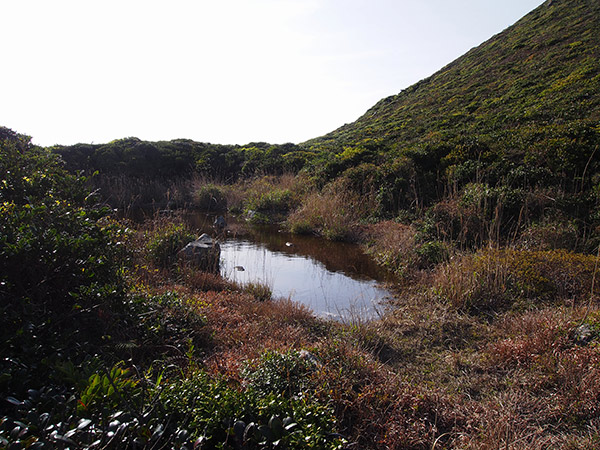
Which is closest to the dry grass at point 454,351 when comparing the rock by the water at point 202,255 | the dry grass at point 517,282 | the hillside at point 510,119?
the dry grass at point 517,282

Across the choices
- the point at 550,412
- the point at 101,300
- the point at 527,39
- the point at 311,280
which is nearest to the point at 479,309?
the point at 550,412

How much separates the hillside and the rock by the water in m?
6.00

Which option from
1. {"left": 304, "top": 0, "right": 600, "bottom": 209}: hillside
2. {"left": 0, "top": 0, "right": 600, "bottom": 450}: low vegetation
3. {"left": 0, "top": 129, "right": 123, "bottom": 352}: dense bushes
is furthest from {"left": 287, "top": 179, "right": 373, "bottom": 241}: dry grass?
{"left": 0, "top": 129, "right": 123, "bottom": 352}: dense bushes

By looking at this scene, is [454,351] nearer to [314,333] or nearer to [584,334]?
[584,334]

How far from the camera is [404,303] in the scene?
5758 millimetres

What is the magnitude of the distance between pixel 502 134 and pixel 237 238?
852 cm

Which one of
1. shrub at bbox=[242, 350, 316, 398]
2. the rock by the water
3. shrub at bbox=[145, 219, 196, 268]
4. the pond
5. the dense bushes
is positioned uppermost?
the dense bushes

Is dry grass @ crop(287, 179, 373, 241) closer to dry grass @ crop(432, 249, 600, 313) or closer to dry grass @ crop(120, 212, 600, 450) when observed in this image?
dry grass @ crop(120, 212, 600, 450)

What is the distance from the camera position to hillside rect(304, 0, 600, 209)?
8.56 metres

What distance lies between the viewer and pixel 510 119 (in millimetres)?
14172

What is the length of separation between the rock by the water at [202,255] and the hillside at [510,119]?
19.7 feet

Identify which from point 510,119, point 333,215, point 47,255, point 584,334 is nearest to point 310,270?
point 333,215

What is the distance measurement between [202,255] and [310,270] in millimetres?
2394

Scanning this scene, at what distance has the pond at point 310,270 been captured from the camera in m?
6.11
